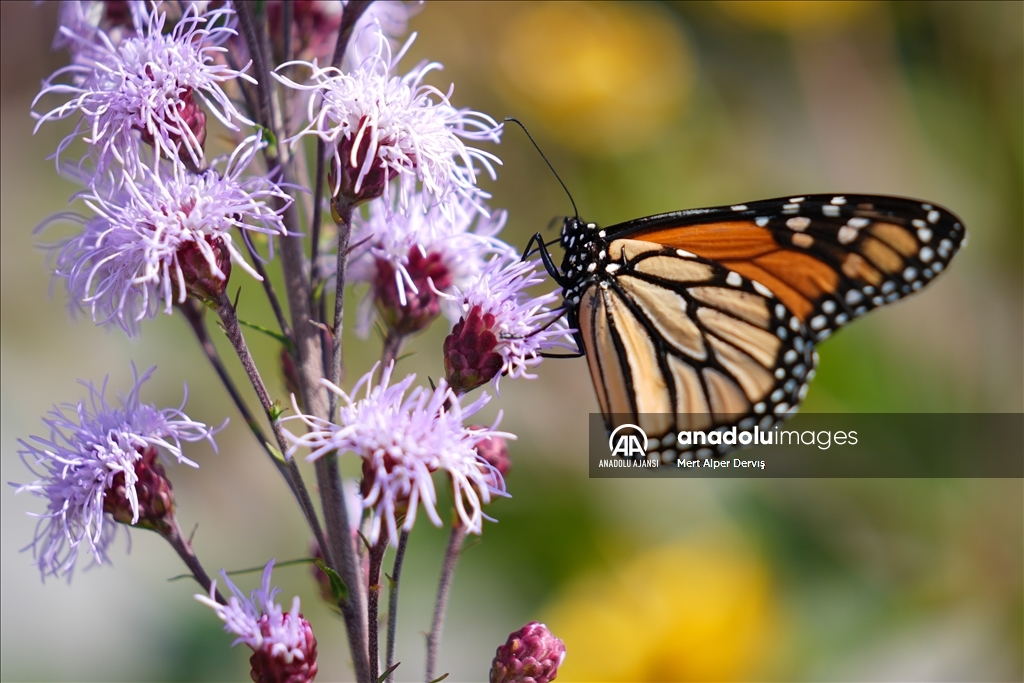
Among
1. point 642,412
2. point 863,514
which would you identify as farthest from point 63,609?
point 863,514

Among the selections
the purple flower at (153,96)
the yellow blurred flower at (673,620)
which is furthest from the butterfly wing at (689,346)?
the yellow blurred flower at (673,620)

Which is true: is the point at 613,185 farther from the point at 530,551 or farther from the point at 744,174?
the point at 530,551

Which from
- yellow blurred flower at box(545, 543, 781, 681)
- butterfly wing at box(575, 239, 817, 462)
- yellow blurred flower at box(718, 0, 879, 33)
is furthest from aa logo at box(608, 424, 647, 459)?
yellow blurred flower at box(718, 0, 879, 33)

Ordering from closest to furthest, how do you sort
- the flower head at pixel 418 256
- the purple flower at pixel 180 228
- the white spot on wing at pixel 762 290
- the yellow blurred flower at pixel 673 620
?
the purple flower at pixel 180 228, the flower head at pixel 418 256, the white spot on wing at pixel 762 290, the yellow blurred flower at pixel 673 620

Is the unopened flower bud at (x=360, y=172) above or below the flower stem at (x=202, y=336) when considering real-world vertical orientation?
above

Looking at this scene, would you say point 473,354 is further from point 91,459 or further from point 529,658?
point 91,459

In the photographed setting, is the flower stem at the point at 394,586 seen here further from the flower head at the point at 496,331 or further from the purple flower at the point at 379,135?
the purple flower at the point at 379,135

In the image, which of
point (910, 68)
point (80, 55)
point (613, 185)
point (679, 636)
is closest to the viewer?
point (80, 55)
